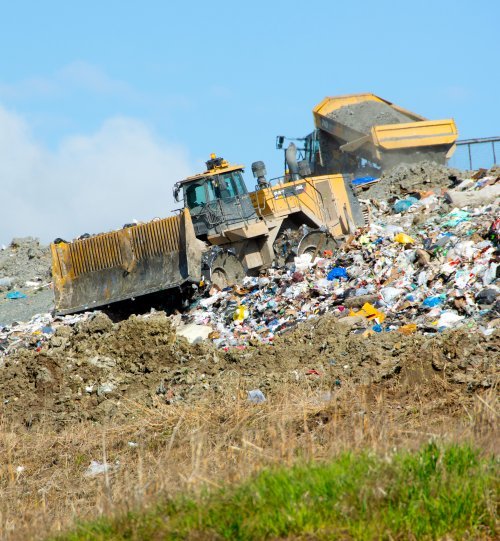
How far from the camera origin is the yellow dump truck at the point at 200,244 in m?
14.7

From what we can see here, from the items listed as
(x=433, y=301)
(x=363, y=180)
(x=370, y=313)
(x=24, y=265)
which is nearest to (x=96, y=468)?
(x=370, y=313)

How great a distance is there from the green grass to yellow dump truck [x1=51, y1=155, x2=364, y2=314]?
10219 mm

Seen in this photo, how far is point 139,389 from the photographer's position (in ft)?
32.2

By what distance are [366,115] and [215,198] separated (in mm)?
9296

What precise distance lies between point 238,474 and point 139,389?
546cm

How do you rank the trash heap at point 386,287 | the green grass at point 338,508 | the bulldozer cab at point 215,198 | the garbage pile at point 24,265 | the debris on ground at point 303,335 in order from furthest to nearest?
the garbage pile at point 24,265
the bulldozer cab at point 215,198
the trash heap at point 386,287
the debris on ground at point 303,335
the green grass at point 338,508

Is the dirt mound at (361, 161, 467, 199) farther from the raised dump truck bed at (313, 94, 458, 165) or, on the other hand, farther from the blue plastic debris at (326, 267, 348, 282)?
the blue plastic debris at (326, 267, 348, 282)

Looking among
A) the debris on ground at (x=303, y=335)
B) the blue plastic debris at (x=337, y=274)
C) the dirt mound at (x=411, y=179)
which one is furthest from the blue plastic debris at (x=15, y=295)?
the blue plastic debris at (x=337, y=274)

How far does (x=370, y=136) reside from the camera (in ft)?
76.4

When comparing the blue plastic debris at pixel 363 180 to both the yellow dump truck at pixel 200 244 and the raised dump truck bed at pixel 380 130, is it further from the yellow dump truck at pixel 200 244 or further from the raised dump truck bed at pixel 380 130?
the yellow dump truck at pixel 200 244

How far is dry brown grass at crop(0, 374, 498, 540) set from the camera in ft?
15.5

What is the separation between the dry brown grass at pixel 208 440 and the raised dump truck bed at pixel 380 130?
15348 mm

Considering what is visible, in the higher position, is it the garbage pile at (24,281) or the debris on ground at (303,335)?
the garbage pile at (24,281)

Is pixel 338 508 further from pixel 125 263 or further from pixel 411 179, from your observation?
pixel 411 179
